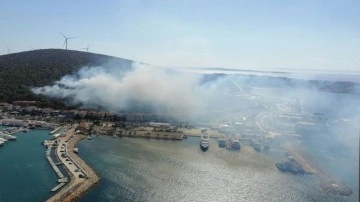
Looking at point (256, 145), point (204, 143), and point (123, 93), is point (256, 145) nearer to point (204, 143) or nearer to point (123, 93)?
point (204, 143)

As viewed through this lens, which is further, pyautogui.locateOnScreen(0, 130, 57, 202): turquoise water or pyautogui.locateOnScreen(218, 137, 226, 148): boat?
pyautogui.locateOnScreen(218, 137, 226, 148): boat

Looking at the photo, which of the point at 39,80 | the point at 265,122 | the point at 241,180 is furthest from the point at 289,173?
the point at 39,80

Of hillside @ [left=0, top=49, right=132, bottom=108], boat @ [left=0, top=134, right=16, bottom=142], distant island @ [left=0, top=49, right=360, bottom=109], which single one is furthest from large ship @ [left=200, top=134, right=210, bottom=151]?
hillside @ [left=0, top=49, right=132, bottom=108]

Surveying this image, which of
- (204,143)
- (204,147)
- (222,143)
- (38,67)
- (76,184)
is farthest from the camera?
Answer: (38,67)

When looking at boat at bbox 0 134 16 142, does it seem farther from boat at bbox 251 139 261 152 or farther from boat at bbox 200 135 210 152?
boat at bbox 251 139 261 152

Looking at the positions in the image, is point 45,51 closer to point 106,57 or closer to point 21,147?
point 106,57

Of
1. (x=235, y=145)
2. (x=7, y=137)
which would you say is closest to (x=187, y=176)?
(x=235, y=145)
